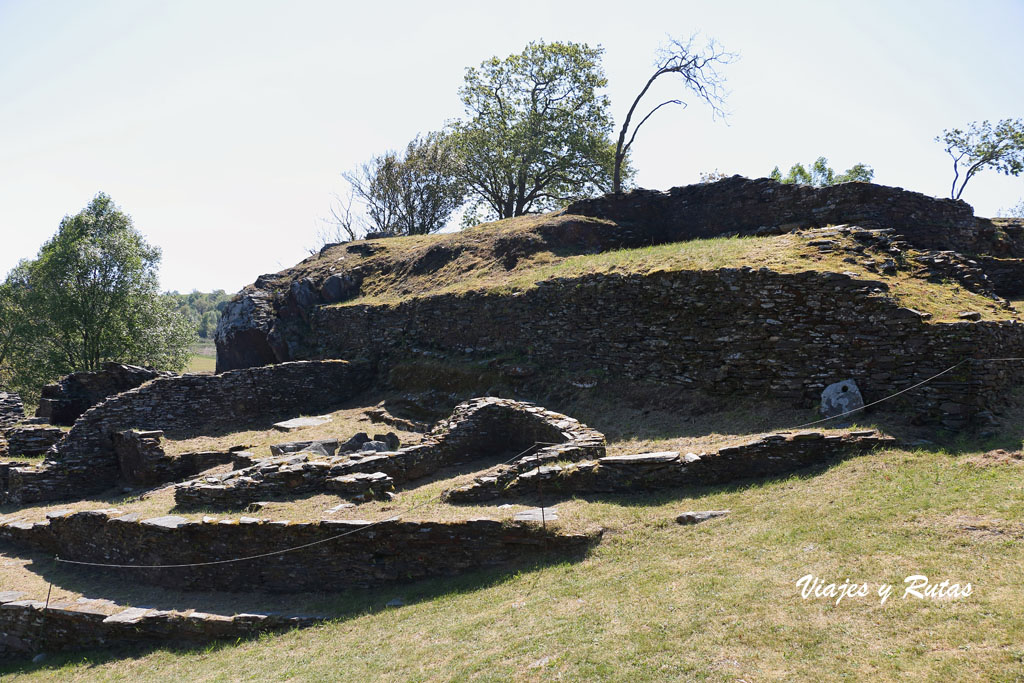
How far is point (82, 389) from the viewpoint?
20.7m

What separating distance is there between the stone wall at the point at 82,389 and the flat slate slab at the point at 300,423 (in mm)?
5129

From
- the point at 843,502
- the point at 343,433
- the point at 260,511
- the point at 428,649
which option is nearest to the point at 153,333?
the point at 343,433

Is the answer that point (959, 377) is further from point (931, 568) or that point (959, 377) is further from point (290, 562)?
point (290, 562)

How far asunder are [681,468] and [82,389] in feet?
65.1

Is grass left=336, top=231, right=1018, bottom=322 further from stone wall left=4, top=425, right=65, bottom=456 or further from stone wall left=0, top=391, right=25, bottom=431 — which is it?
stone wall left=0, top=391, right=25, bottom=431

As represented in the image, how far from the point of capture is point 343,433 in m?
16.4

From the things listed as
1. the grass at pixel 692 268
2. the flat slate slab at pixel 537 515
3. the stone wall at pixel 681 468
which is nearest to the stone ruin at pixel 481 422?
the stone wall at pixel 681 468

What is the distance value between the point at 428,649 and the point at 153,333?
33.3 m

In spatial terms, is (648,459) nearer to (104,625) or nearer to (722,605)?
(722,605)

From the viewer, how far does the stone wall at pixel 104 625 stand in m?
8.92

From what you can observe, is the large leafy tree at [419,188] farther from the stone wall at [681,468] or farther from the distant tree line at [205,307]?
the distant tree line at [205,307]

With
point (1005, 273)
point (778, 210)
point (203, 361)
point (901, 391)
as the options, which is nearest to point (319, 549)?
point (901, 391)

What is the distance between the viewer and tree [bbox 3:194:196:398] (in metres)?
31.8

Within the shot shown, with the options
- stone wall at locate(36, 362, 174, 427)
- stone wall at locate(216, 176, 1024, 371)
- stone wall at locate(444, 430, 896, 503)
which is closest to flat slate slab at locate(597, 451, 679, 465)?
stone wall at locate(444, 430, 896, 503)
